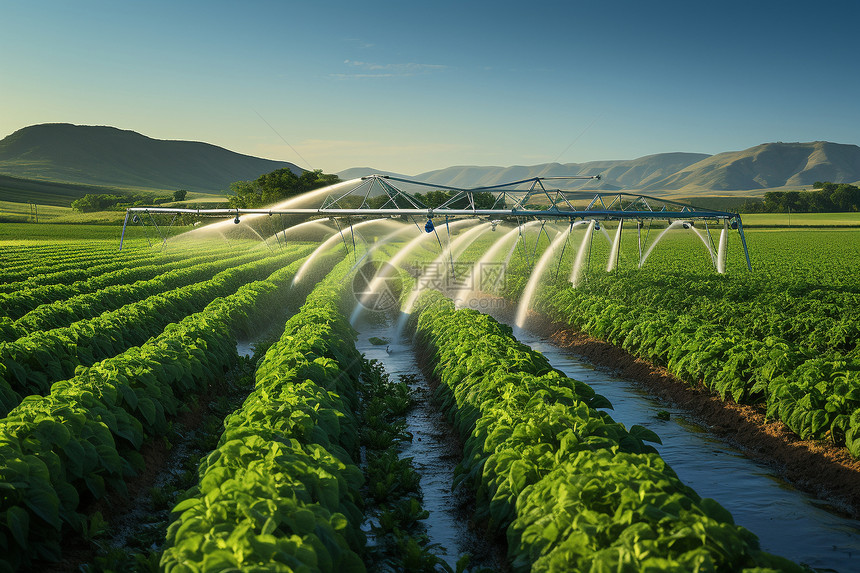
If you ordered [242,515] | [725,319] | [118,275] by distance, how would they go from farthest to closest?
[118,275] → [725,319] → [242,515]

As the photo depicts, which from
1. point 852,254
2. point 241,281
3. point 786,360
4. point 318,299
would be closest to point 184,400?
point 318,299

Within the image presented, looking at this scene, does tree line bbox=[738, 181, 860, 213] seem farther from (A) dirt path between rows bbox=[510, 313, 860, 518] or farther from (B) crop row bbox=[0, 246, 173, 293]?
(A) dirt path between rows bbox=[510, 313, 860, 518]

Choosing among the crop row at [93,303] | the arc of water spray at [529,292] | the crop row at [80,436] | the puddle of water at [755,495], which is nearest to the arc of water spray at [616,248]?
the arc of water spray at [529,292]

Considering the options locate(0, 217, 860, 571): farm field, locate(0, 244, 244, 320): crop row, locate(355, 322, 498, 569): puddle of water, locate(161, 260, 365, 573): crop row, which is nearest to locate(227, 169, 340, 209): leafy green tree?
locate(0, 244, 244, 320): crop row

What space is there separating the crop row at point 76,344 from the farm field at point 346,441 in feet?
0.13

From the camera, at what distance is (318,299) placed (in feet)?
50.7

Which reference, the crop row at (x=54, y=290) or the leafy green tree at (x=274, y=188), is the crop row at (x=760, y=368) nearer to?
the crop row at (x=54, y=290)

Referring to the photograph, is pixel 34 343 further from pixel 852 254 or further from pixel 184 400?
pixel 852 254

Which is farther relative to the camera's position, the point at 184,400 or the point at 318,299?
the point at 318,299

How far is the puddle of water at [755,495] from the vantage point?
19.2 ft

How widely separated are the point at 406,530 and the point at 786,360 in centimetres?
605

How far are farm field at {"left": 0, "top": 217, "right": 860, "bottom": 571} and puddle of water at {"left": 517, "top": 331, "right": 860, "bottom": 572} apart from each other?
1.20ft

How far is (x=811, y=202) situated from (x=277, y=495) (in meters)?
135

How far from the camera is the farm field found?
3619 millimetres
